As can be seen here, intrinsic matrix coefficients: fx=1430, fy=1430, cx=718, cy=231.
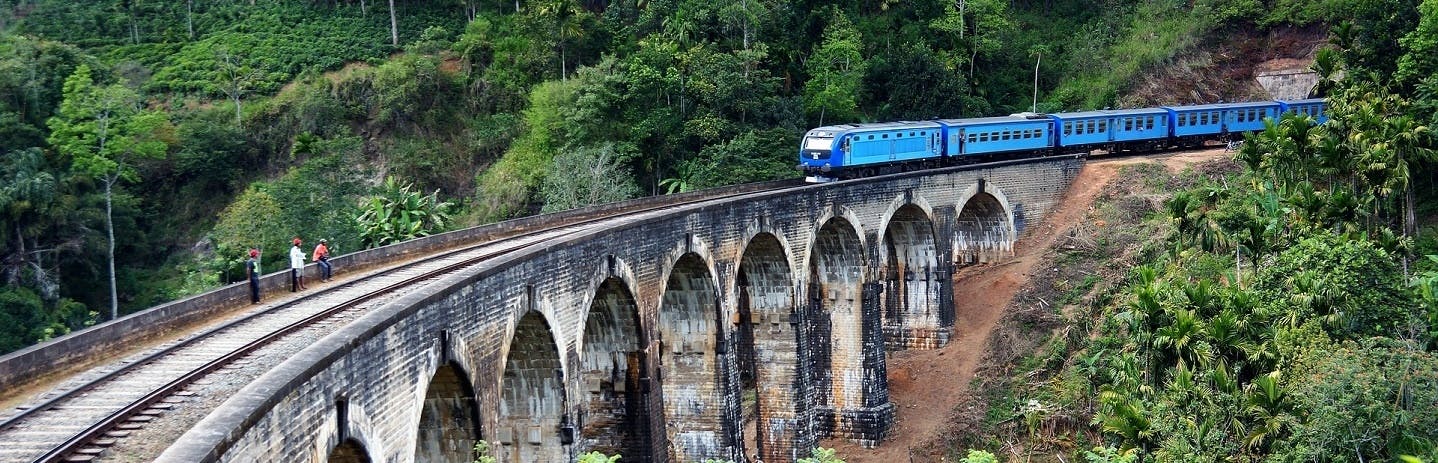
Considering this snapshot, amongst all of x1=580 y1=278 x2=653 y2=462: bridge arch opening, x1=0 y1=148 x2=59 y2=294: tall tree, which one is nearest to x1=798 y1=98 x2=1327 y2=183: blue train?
x1=580 y1=278 x2=653 y2=462: bridge arch opening

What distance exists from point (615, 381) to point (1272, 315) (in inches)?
487

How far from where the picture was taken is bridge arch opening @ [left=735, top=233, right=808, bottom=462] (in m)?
31.7

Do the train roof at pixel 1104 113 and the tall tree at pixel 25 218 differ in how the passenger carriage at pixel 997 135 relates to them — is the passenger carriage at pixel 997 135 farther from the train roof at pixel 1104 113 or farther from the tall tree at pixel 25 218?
the tall tree at pixel 25 218

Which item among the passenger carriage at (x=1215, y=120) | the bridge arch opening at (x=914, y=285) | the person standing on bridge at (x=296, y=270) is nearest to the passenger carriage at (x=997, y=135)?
the bridge arch opening at (x=914, y=285)

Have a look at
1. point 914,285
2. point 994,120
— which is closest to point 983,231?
point 994,120

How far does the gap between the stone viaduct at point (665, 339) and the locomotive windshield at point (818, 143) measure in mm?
1927

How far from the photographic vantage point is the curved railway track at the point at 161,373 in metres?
11.9

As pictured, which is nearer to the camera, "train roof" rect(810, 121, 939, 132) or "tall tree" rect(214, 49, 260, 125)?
"train roof" rect(810, 121, 939, 132)

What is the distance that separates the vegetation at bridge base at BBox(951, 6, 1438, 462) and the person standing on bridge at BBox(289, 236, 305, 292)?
11302mm

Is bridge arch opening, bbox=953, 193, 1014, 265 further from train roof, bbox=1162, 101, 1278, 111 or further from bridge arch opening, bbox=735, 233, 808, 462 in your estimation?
bridge arch opening, bbox=735, 233, 808, 462

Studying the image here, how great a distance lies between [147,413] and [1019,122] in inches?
1340

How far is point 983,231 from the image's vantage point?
43.3m

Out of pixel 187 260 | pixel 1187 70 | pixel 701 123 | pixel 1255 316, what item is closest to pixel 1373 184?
pixel 1255 316

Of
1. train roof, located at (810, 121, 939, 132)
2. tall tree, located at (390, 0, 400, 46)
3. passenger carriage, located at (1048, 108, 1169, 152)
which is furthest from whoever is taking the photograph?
tall tree, located at (390, 0, 400, 46)
